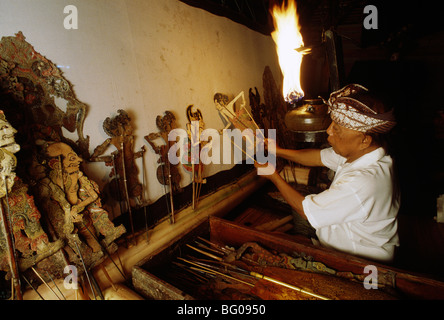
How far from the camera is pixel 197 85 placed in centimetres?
336

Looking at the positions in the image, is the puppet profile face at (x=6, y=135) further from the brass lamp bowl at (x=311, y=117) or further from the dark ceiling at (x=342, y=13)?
the dark ceiling at (x=342, y=13)

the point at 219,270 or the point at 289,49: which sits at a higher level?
the point at 289,49

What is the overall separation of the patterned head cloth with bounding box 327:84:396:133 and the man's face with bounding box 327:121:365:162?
74mm

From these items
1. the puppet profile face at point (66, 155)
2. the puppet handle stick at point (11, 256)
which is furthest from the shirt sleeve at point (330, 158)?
the puppet handle stick at point (11, 256)

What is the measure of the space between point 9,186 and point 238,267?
1.97 metres

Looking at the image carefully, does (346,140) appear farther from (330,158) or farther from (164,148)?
(164,148)

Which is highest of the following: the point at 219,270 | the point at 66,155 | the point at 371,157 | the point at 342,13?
the point at 342,13

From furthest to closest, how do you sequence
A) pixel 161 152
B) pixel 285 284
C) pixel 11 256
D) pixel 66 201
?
1. pixel 161 152
2. pixel 285 284
3. pixel 66 201
4. pixel 11 256

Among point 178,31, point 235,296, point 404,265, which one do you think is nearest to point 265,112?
point 178,31

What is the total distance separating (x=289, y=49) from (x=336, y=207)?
227 centimetres

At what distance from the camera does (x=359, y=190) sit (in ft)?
6.31

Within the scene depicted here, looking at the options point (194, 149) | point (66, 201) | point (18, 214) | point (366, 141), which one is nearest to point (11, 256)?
point (18, 214)

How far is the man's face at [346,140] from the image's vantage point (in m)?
2.13

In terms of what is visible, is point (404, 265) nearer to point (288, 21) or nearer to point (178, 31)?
point (288, 21)
